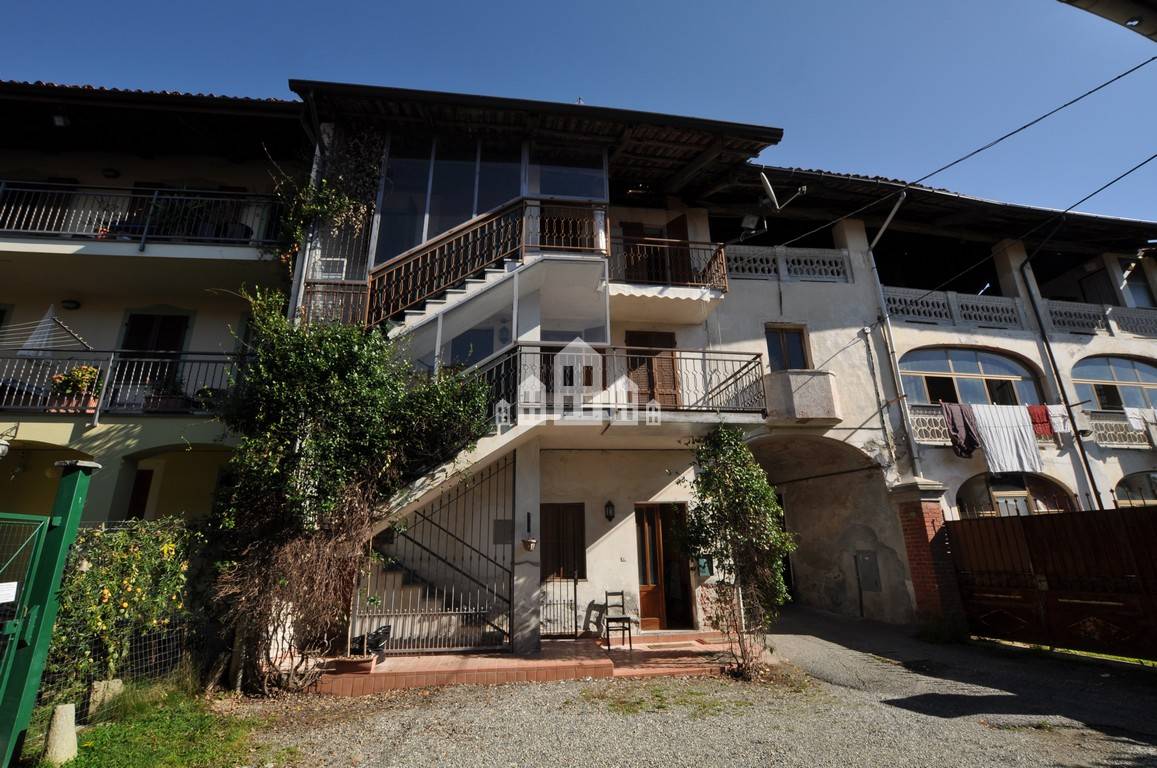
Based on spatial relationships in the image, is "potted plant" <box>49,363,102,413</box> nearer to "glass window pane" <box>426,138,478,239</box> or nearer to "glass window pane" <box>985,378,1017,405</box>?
"glass window pane" <box>426,138,478,239</box>

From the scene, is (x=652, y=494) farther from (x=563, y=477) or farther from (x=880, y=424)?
(x=880, y=424)

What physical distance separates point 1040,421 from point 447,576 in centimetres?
1363

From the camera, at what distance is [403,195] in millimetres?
9133

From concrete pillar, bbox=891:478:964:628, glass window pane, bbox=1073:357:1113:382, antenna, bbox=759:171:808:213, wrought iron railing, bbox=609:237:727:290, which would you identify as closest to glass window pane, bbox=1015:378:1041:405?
glass window pane, bbox=1073:357:1113:382

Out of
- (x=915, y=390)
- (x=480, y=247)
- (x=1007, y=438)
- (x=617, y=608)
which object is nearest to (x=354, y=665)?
(x=617, y=608)

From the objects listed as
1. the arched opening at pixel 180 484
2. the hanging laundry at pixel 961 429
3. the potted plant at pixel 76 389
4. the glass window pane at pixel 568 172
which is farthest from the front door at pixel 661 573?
the potted plant at pixel 76 389

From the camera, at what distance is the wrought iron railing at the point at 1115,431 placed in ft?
38.6

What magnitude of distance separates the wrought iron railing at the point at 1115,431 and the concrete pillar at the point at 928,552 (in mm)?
5504

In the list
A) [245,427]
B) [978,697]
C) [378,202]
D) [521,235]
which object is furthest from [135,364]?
[978,697]

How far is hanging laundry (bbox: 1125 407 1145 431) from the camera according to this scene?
12.0 meters

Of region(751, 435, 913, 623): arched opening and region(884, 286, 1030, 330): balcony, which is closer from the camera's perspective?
region(751, 435, 913, 623): arched opening

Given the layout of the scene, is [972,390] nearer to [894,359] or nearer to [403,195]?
[894,359]

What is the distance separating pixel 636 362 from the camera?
10359mm

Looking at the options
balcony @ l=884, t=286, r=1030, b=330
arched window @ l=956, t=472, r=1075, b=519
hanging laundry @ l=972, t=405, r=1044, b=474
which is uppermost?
balcony @ l=884, t=286, r=1030, b=330
